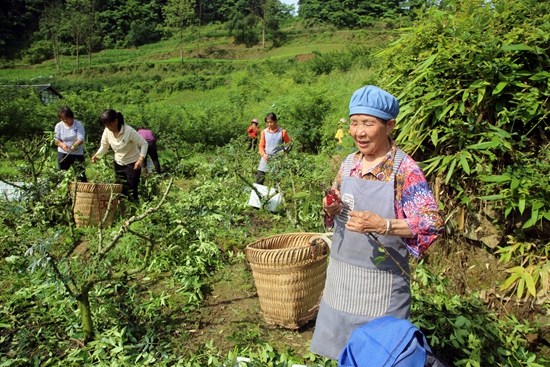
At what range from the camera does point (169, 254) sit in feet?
13.1

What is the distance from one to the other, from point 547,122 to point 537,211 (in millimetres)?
780

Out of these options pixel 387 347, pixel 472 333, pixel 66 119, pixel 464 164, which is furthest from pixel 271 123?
pixel 387 347

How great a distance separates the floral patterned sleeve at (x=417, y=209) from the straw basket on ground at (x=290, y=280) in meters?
1.21

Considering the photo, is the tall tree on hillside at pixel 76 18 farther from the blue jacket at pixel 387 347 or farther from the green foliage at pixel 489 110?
the blue jacket at pixel 387 347

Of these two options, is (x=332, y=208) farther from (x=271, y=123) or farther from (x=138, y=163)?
(x=271, y=123)

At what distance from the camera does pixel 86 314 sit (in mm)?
2883

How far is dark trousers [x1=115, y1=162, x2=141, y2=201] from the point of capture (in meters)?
5.29

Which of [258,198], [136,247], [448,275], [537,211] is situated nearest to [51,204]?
[136,247]

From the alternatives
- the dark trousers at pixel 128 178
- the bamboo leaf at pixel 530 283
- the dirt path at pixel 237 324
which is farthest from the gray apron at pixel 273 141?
the bamboo leaf at pixel 530 283

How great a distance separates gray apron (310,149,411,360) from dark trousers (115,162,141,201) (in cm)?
382

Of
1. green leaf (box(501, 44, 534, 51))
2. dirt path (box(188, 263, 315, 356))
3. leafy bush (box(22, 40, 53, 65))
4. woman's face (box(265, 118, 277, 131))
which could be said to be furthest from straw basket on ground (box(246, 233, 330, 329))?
leafy bush (box(22, 40, 53, 65))

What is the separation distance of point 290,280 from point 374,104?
1645mm

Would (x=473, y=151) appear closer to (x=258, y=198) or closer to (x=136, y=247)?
(x=258, y=198)

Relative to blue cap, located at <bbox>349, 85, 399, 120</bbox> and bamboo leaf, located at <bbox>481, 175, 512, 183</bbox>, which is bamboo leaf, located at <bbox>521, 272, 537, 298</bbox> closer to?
bamboo leaf, located at <bbox>481, 175, 512, 183</bbox>
